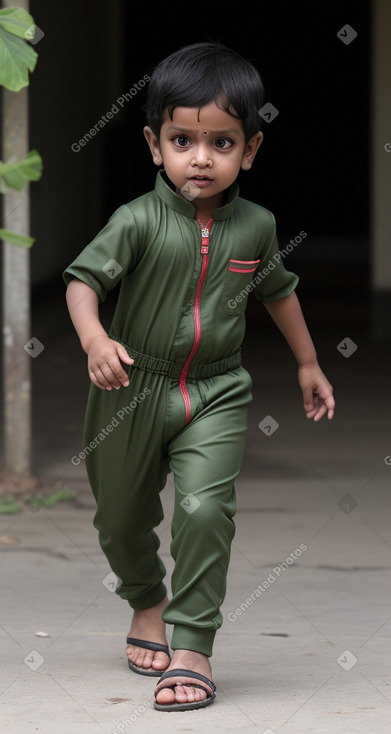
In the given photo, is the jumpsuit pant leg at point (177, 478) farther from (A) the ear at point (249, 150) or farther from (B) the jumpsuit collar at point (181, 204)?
(A) the ear at point (249, 150)

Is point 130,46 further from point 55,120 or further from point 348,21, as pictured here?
point 55,120

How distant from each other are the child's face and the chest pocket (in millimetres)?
192

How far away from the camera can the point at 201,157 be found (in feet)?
10.3

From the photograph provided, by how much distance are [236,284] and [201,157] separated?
0.34 meters

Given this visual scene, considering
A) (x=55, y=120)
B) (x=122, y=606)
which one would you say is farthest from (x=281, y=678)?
(x=55, y=120)

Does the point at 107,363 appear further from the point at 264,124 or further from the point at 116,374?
the point at 264,124

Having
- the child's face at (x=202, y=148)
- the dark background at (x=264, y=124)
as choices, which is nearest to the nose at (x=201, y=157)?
the child's face at (x=202, y=148)

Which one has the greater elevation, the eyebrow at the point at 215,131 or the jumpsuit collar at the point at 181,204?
the eyebrow at the point at 215,131

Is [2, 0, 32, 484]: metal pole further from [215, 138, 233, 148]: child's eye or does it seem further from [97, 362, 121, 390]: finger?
[97, 362, 121, 390]: finger

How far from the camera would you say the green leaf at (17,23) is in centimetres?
284

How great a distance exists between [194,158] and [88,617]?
1566mm

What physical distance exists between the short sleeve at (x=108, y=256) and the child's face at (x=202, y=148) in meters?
0.17

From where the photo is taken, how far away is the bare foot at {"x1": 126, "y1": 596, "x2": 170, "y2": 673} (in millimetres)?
3465

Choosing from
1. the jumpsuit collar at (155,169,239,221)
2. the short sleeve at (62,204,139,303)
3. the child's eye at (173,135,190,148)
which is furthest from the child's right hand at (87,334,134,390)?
the child's eye at (173,135,190,148)
